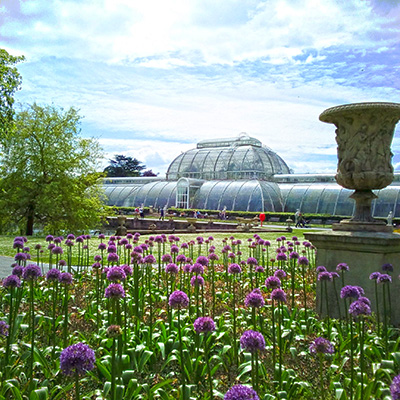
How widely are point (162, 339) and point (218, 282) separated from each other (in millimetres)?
3964

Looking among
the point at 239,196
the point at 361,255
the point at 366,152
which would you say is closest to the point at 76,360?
the point at 361,255

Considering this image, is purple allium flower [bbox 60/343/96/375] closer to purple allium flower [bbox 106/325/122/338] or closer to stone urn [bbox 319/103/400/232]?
purple allium flower [bbox 106/325/122/338]

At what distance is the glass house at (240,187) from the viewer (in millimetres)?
41219

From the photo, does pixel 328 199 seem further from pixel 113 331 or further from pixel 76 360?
pixel 76 360

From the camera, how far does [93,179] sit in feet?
73.6

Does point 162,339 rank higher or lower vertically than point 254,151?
lower

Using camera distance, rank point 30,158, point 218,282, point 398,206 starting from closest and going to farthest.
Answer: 1. point 218,282
2. point 30,158
3. point 398,206

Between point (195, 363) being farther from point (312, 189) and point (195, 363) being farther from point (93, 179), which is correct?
point (312, 189)

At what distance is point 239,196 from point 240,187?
1.25m

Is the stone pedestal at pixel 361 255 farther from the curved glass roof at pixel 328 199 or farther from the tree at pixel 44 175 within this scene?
the curved glass roof at pixel 328 199

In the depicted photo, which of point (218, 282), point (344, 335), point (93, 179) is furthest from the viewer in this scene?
point (93, 179)

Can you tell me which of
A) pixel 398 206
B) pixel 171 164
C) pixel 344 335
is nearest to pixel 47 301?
pixel 344 335

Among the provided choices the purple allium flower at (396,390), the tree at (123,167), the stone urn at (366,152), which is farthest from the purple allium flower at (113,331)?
the tree at (123,167)

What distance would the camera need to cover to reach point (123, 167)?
248ft
